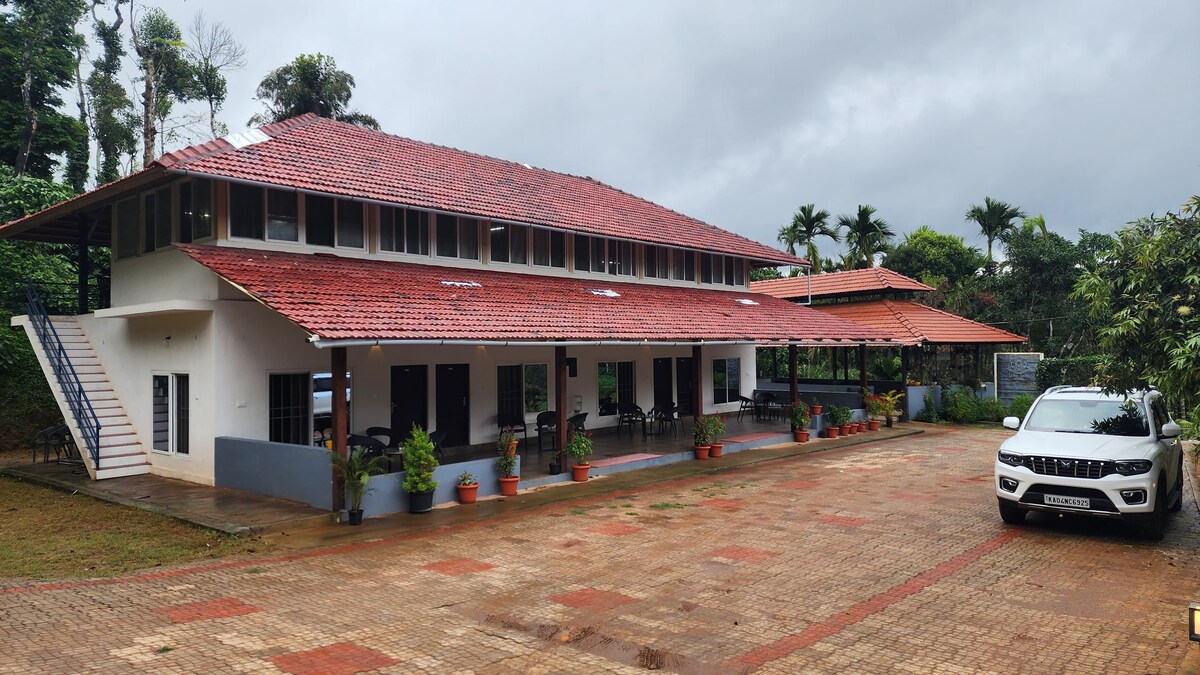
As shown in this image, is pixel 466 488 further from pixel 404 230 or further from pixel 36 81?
pixel 36 81

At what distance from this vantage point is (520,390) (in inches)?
658

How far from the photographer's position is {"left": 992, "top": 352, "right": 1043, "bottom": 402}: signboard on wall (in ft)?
78.9

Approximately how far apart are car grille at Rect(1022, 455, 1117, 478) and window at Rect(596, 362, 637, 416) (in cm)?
1130

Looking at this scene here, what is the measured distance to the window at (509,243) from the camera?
53.7ft

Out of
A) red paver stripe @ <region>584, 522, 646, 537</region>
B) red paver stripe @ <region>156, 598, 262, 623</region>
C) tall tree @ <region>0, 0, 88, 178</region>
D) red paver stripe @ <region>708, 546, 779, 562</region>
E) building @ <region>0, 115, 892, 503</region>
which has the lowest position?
red paver stripe @ <region>708, 546, 779, 562</region>

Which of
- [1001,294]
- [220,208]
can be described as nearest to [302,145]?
[220,208]

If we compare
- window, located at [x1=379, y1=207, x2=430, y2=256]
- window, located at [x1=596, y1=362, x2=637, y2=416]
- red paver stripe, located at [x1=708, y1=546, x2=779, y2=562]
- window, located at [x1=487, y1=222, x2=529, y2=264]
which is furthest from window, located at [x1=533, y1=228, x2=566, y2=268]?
red paver stripe, located at [x1=708, y1=546, x2=779, y2=562]

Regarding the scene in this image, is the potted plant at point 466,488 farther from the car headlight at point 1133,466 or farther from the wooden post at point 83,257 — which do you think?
the wooden post at point 83,257

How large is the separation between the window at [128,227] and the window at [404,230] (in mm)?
4608

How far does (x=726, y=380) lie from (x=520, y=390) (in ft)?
28.9

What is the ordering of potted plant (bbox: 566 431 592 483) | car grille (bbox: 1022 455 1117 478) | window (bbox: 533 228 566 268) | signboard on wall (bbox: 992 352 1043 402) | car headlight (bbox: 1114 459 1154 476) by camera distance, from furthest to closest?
signboard on wall (bbox: 992 352 1043 402), window (bbox: 533 228 566 268), potted plant (bbox: 566 431 592 483), car grille (bbox: 1022 455 1117 478), car headlight (bbox: 1114 459 1154 476)

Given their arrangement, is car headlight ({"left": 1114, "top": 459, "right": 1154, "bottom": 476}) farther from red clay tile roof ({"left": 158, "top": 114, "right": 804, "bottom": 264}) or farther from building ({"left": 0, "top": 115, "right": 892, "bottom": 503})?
red clay tile roof ({"left": 158, "top": 114, "right": 804, "bottom": 264})

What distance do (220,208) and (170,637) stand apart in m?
8.37

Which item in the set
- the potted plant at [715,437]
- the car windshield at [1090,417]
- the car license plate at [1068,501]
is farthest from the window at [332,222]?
the car license plate at [1068,501]
